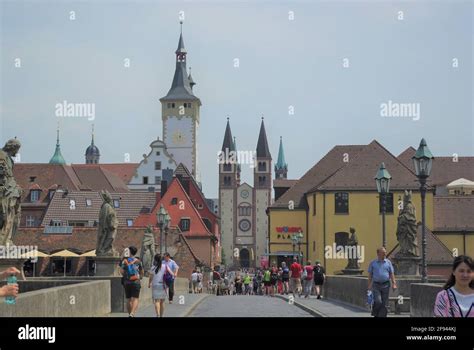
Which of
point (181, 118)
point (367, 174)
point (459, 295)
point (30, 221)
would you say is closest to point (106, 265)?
point (459, 295)

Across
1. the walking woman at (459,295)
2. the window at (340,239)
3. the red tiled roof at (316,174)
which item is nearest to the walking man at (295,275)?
the window at (340,239)

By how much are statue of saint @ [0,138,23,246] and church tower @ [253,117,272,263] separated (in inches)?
6334

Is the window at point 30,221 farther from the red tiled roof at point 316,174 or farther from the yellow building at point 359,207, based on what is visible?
the yellow building at point 359,207

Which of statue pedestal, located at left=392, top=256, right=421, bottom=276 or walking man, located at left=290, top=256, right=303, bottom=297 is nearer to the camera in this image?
statue pedestal, located at left=392, top=256, right=421, bottom=276

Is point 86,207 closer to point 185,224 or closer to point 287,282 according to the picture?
point 185,224

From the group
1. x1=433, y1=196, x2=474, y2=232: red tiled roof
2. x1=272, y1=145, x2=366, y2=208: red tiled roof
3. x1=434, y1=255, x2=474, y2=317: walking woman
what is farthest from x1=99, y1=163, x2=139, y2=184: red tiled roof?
x1=434, y1=255, x2=474, y2=317: walking woman

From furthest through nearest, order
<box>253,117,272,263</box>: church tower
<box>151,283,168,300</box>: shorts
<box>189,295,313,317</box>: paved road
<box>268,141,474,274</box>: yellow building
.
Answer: <box>253,117,272,263</box>: church tower, <box>268,141,474,274</box>: yellow building, <box>189,295,313,317</box>: paved road, <box>151,283,168,300</box>: shorts

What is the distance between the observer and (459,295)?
28.3 ft

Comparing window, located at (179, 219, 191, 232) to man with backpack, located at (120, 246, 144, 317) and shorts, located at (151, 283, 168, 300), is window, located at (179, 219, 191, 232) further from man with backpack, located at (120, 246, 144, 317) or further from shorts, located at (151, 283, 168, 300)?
man with backpack, located at (120, 246, 144, 317)

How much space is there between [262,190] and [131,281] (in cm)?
16415

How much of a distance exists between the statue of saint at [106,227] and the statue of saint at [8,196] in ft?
25.3

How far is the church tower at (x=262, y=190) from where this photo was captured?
7032 inches

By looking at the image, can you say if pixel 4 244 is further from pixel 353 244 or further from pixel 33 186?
pixel 33 186

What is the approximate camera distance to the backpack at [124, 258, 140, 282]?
64.5 feet
